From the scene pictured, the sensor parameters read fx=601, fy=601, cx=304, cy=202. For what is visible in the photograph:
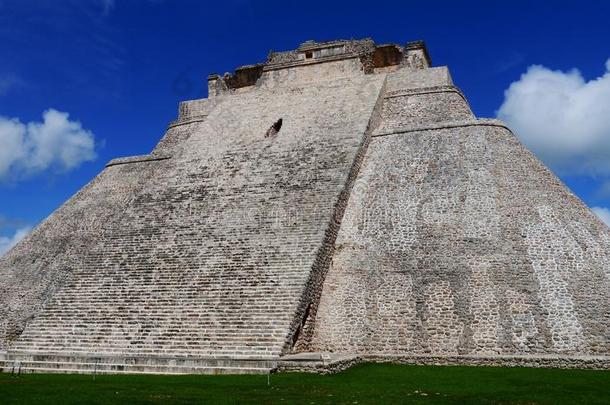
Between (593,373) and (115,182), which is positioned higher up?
(115,182)

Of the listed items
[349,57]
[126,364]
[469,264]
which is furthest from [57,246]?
[349,57]

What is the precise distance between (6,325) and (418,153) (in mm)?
10201

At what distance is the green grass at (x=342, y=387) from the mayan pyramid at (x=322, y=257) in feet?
2.32

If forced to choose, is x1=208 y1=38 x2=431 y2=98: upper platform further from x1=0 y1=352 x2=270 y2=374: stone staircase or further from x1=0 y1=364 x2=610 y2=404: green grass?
x1=0 y1=364 x2=610 y2=404: green grass

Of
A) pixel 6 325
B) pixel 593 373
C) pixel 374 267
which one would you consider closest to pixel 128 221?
pixel 6 325

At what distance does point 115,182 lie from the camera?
17.5 m

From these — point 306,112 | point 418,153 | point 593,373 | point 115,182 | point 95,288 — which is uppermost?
point 306,112

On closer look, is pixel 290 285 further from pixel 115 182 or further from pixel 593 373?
pixel 115 182

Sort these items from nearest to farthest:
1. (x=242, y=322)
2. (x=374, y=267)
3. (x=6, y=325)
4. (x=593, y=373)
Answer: (x=593, y=373)
(x=242, y=322)
(x=374, y=267)
(x=6, y=325)

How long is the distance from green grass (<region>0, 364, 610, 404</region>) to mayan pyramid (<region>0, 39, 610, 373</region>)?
2.32ft

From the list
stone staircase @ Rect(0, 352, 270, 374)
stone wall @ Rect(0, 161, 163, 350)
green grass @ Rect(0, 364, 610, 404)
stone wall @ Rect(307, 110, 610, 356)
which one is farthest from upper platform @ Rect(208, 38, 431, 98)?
green grass @ Rect(0, 364, 610, 404)

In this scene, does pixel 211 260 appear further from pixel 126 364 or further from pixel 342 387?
pixel 342 387

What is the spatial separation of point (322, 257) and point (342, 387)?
4257 millimetres

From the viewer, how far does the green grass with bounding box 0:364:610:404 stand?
22.6 feet
